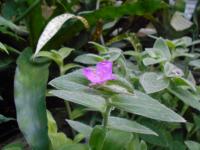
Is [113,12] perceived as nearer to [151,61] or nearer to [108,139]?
[151,61]

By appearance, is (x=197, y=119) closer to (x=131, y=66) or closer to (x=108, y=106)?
(x=131, y=66)

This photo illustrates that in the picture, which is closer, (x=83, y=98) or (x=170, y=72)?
(x=83, y=98)

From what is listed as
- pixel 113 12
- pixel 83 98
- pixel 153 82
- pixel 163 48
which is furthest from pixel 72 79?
pixel 113 12

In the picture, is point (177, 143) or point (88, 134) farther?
point (177, 143)

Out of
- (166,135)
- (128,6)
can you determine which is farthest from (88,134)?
(128,6)

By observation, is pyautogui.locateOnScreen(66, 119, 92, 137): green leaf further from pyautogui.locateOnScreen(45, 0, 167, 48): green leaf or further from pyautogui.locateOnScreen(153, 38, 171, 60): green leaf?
pyautogui.locateOnScreen(45, 0, 167, 48): green leaf
